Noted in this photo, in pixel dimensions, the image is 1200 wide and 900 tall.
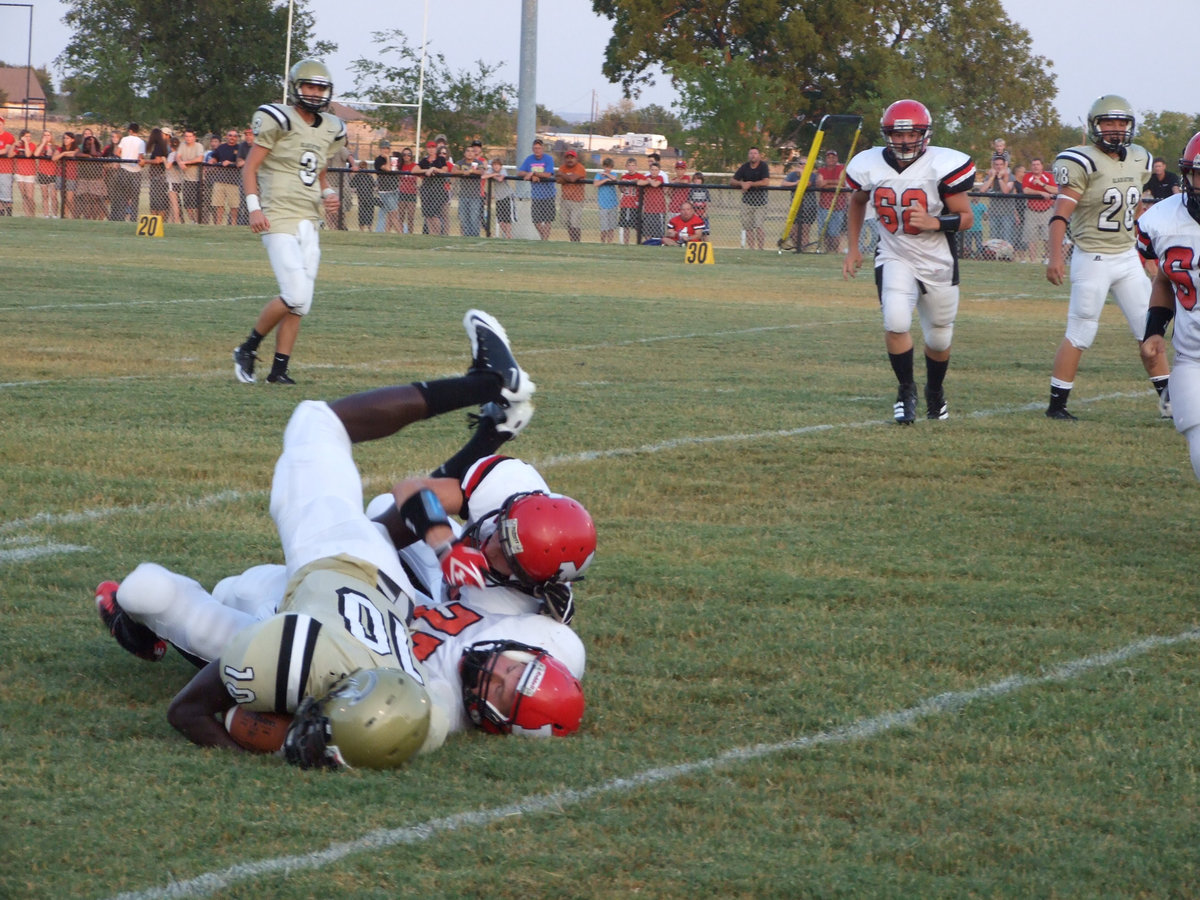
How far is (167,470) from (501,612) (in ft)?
10.1

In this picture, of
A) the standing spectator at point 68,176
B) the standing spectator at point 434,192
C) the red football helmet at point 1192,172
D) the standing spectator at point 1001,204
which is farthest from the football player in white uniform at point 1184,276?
the standing spectator at point 68,176

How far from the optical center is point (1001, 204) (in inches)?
1001

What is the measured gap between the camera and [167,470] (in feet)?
22.2

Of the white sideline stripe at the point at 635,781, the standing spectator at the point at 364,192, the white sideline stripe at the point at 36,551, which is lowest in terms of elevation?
the white sideline stripe at the point at 635,781

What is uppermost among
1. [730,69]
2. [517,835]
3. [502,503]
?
[730,69]

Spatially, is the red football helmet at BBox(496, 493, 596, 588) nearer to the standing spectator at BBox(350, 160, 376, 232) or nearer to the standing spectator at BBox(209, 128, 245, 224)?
the standing spectator at BBox(350, 160, 376, 232)

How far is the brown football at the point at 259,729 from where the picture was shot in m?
3.65

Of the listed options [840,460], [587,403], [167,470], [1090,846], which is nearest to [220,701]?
[1090,846]

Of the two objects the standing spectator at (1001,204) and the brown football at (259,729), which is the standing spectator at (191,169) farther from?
the brown football at (259,729)

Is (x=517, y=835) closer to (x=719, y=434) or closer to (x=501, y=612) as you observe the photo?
(x=501, y=612)

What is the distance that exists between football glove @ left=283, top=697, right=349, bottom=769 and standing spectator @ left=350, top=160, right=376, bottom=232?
24.6 meters

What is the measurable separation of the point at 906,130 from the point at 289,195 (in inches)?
155

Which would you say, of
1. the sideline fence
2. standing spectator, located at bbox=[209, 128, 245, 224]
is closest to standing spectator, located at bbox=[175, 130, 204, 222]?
the sideline fence

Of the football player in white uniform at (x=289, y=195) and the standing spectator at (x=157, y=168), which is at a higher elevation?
the standing spectator at (x=157, y=168)
